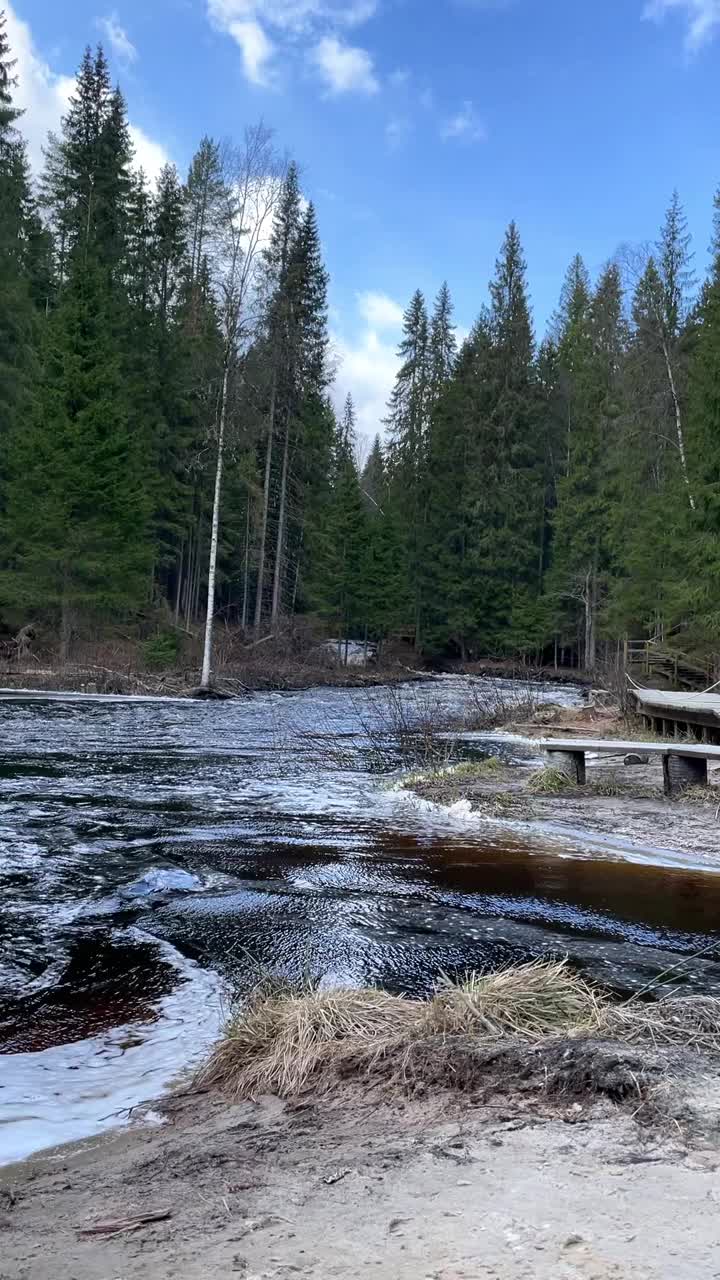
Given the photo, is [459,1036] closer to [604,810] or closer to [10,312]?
[604,810]

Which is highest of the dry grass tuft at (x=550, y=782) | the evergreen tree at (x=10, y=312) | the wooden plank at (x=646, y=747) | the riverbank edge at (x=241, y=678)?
the evergreen tree at (x=10, y=312)

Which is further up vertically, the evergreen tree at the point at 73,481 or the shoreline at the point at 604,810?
the evergreen tree at the point at 73,481

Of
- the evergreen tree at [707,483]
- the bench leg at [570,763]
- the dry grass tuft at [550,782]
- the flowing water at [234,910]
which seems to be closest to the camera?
the flowing water at [234,910]

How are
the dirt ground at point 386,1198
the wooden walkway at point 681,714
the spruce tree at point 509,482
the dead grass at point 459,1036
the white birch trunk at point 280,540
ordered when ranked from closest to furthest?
the dirt ground at point 386,1198 → the dead grass at point 459,1036 → the wooden walkway at point 681,714 → the white birch trunk at point 280,540 → the spruce tree at point 509,482

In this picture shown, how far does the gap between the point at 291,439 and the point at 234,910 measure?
3733 centimetres

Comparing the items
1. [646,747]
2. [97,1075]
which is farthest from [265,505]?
[97,1075]

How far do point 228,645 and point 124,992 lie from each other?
31891mm

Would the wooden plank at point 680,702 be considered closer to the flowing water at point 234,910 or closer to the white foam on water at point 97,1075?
the flowing water at point 234,910

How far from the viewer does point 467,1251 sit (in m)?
2.12

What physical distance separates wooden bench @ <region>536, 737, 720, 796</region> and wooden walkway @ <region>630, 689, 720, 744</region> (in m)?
2.55

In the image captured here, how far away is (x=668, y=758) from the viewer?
1148 centimetres

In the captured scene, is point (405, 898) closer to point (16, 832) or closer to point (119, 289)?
point (16, 832)

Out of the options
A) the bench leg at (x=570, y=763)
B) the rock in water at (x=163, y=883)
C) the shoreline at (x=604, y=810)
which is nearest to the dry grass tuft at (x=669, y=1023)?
the rock in water at (x=163, y=883)

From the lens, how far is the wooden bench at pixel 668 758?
1115cm
